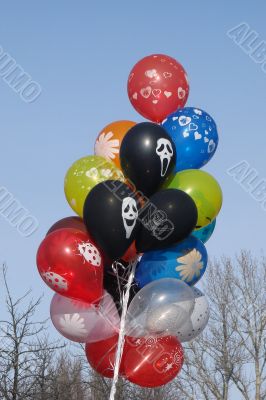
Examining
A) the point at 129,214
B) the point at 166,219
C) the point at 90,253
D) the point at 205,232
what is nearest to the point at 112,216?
the point at 129,214

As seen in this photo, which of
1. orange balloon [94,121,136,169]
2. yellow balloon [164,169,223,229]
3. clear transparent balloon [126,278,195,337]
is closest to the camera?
clear transparent balloon [126,278,195,337]

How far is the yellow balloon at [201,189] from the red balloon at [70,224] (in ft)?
3.43

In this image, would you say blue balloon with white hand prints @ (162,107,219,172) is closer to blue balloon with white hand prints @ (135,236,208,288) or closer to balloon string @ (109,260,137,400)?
blue balloon with white hand prints @ (135,236,208,288)

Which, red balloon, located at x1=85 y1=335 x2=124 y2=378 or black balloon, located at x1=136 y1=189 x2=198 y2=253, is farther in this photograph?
red balloon, located at x1=85 y1=335 x2=124 y2=378

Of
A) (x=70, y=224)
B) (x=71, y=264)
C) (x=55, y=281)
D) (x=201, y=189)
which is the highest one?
(x=201, y=189)

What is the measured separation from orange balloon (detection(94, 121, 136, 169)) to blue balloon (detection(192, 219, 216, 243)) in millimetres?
1197

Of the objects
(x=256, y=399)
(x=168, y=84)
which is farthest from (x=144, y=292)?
(x=256, y=399)

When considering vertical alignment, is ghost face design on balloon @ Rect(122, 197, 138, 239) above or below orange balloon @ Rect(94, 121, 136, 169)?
below

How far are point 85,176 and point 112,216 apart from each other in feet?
2.48

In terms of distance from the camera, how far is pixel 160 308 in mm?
7035

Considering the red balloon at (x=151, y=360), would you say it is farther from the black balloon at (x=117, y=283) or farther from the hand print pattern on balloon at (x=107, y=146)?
the hand print pattern on balloon at (x=107, y=146)

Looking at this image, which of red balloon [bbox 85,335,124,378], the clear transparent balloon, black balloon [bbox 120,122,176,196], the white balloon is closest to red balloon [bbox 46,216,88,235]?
black balloon [bbox 120,122,176,196]

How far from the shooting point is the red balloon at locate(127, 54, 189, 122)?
8.11 m
